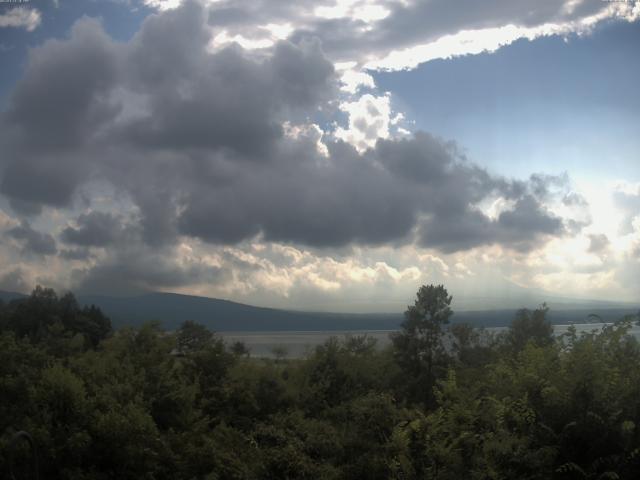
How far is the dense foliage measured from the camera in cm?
941

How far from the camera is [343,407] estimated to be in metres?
22.5

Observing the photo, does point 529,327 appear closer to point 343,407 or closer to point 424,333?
point 424,333

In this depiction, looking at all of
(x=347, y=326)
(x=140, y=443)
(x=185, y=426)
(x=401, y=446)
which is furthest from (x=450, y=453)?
(x=347, y=326)

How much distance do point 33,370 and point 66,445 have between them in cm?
341

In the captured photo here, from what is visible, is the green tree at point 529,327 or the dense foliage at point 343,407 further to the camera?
the green tree at point 529,327

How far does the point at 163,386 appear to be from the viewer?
2053cm

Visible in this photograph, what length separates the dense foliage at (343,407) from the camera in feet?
30.9

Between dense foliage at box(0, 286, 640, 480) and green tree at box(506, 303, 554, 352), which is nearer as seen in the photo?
dense foliage at box(0, 286, 640, 480)

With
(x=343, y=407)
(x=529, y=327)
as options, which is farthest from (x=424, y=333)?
(x=343, y=407)

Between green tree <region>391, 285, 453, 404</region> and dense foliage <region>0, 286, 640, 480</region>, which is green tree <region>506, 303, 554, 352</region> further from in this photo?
green tree <region>391, 285, 453, 404</region>

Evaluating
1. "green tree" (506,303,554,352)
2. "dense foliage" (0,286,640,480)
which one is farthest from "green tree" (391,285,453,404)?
"green tree" (506,303,554,352)

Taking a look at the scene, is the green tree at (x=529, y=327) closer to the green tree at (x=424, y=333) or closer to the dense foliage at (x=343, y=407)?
the dense foliage at (x=343, y=407)

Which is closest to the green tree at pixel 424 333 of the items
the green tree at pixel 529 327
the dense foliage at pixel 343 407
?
the dense foliage at pixel 343 407

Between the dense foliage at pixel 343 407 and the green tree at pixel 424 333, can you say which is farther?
the green tree at pixel 424 333
